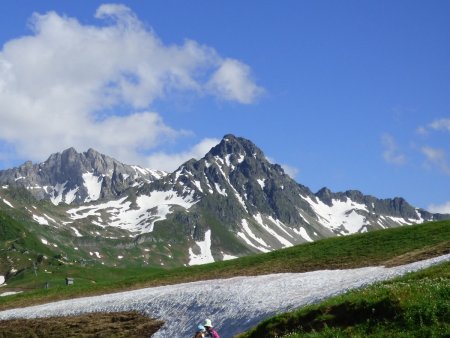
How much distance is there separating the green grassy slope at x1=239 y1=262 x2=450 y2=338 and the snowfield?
8.52 metres

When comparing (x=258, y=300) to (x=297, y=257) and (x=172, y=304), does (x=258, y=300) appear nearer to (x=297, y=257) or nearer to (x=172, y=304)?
(x=172, y=304)

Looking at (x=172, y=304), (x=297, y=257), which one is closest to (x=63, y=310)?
(x=172, y=304)

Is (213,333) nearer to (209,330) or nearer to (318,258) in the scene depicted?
(209,330)

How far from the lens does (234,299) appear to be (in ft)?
158

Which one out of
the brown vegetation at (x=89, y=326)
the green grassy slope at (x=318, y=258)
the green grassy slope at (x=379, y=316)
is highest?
the green grassy slope at (x=318, y=258)

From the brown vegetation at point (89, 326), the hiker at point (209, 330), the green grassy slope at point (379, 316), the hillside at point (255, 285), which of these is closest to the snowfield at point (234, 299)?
the hillside at point (255, 285)

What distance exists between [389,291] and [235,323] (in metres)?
15.8

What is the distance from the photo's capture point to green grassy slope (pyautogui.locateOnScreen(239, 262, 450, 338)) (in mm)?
26312

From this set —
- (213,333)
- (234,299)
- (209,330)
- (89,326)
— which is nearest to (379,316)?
(213,333)

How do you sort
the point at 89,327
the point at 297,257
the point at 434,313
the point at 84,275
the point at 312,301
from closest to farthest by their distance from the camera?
1. the point at 434,313
2. the point at 312,301
3. the point at 89,327
4. the point at 297,257
5. the point at 84,275

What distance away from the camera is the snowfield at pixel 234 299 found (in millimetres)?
43594

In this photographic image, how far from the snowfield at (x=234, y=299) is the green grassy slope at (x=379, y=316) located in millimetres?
8520

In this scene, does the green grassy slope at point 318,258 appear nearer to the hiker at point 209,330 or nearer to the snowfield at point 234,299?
the snowfield at point 234,299

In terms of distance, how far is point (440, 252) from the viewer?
52.7m
